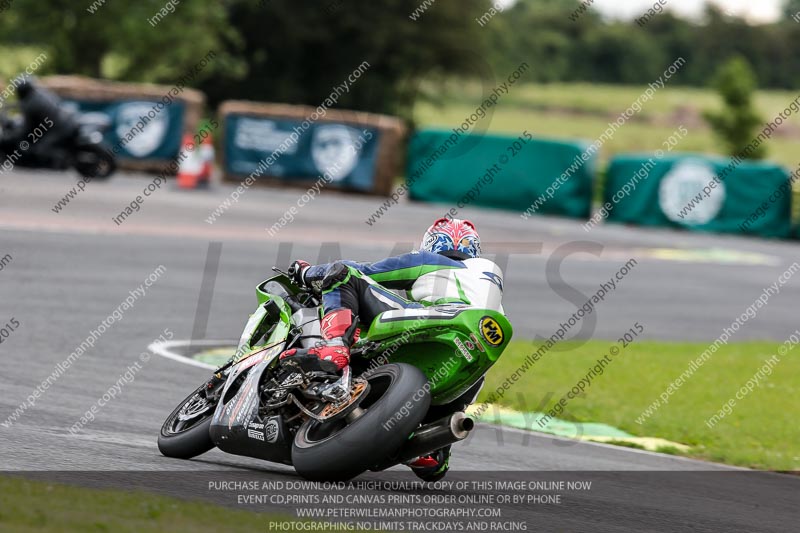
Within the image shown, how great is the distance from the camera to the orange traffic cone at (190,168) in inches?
1104

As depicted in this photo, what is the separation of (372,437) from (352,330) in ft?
2.52

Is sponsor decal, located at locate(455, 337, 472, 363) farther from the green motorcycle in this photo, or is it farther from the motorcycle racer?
the motorcycle racer

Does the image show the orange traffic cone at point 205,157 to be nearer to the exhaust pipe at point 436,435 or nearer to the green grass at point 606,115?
the exhaust pipe at point 436,435

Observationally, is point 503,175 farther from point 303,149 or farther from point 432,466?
point 432,466

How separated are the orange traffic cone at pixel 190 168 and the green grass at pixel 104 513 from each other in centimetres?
2244

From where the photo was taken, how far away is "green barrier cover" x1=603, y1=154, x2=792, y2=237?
29.2m

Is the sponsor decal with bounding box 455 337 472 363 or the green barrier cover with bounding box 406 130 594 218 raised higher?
the sponsor decal with bounding box 455 337 472 363

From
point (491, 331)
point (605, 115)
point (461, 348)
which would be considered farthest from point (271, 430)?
point (605, 115)

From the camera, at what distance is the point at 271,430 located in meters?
6.94

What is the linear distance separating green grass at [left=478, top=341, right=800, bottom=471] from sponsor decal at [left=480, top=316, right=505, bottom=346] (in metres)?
3.87

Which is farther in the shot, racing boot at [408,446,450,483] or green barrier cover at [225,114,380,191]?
green barrier cover at [225,114,380,191]

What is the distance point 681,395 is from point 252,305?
5.39m

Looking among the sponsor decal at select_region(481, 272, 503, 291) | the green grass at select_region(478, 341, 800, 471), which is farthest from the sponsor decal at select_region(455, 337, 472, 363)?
the green grass at select_region(478, 341, 800, 471)

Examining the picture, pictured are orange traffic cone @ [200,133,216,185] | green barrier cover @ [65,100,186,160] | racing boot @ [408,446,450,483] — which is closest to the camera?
racing boot @ [408,446,450,483]
